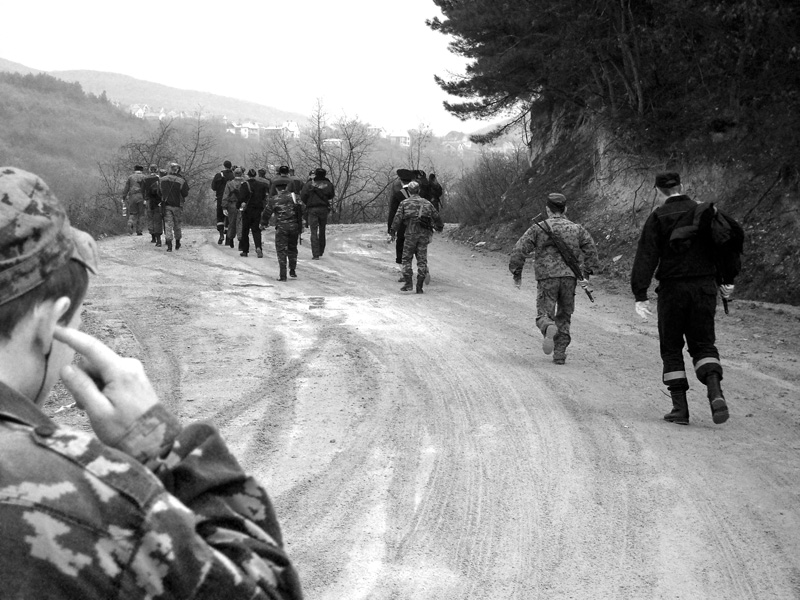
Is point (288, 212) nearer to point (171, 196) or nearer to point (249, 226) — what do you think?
point (249, 226)

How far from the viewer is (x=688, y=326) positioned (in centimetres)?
768

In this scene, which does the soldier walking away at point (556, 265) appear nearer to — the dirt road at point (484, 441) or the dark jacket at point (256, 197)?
the dirt road at point (484, 441)

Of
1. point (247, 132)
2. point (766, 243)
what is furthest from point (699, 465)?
point (247, 132)

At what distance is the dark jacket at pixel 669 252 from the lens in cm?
759

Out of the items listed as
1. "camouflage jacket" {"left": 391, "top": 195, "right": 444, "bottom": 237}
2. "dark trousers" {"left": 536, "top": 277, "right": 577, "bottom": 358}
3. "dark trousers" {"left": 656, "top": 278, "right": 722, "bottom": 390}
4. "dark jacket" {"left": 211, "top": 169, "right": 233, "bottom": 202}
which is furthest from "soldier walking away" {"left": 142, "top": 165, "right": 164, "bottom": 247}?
"dark trousers" {"left": 656, "top": 278, "right": 722, "bottom": 390}

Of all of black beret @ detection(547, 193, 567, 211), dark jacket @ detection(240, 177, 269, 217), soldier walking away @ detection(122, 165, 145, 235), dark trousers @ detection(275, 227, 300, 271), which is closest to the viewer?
black beret @ detection(547, 193, 567, 211)

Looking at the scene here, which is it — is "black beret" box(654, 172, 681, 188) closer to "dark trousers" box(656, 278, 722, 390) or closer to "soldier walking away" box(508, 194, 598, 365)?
"dark trousers" box(656, 278, 722, 390)

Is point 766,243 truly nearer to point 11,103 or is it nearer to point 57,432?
point 57,432

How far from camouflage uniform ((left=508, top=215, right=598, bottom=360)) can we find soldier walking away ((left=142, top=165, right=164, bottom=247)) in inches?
528

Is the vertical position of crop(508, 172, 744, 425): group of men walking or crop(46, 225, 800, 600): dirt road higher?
crop(508, 172, 744, 425): group of men walking

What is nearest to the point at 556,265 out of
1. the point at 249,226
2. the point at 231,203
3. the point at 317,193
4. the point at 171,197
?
the point at 317,193

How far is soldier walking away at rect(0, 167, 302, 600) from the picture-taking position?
1.21 metres

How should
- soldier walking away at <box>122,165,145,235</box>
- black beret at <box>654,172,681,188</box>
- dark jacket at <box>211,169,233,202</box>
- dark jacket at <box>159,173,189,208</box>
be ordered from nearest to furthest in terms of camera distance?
black beret at <box>654,172,681,188</box>, dark jacket at <box>159,173,189,208</box>, dark jacket at <box>211,169,233,202</box>, soldier walking away at <box>122,165,145,235</box>

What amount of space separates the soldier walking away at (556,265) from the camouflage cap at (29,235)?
884 centimetres
